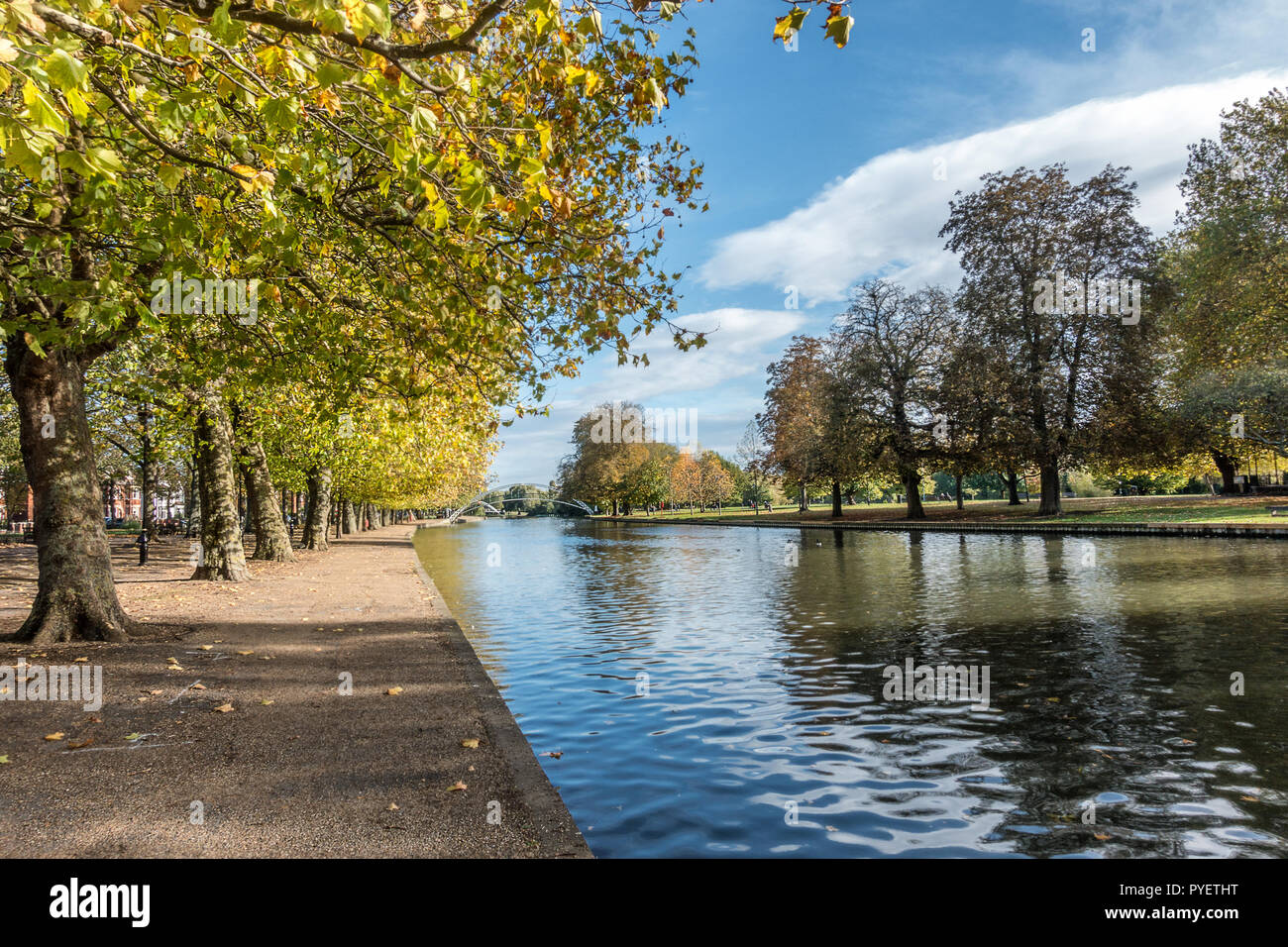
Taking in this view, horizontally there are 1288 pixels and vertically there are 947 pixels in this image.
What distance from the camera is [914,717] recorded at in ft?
26.5

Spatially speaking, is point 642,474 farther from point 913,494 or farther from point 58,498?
point 58,498

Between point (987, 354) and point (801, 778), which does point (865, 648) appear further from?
point (987, 354)

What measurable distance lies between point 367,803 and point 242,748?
1.93 m

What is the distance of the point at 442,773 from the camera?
18.2 ft

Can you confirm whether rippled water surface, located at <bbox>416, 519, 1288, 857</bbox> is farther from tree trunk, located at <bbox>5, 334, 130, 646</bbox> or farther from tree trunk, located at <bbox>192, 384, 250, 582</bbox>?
tree trunk, located at <bbox>192, 384, 250, 582</bbox>

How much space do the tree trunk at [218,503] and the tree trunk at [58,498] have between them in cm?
761

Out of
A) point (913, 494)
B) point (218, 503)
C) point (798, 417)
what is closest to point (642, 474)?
point (798, 417)

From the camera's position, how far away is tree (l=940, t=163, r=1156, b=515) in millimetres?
41125

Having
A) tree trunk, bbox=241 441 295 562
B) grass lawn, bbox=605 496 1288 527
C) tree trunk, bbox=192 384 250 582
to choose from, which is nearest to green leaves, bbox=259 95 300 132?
tree trunk, bbox=192 384 250 582

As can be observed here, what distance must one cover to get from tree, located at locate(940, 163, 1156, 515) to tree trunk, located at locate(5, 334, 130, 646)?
140 feet

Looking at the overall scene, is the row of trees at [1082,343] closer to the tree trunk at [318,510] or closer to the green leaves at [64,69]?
the tree trunk at [318,510]

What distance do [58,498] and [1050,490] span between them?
45.8 metres
